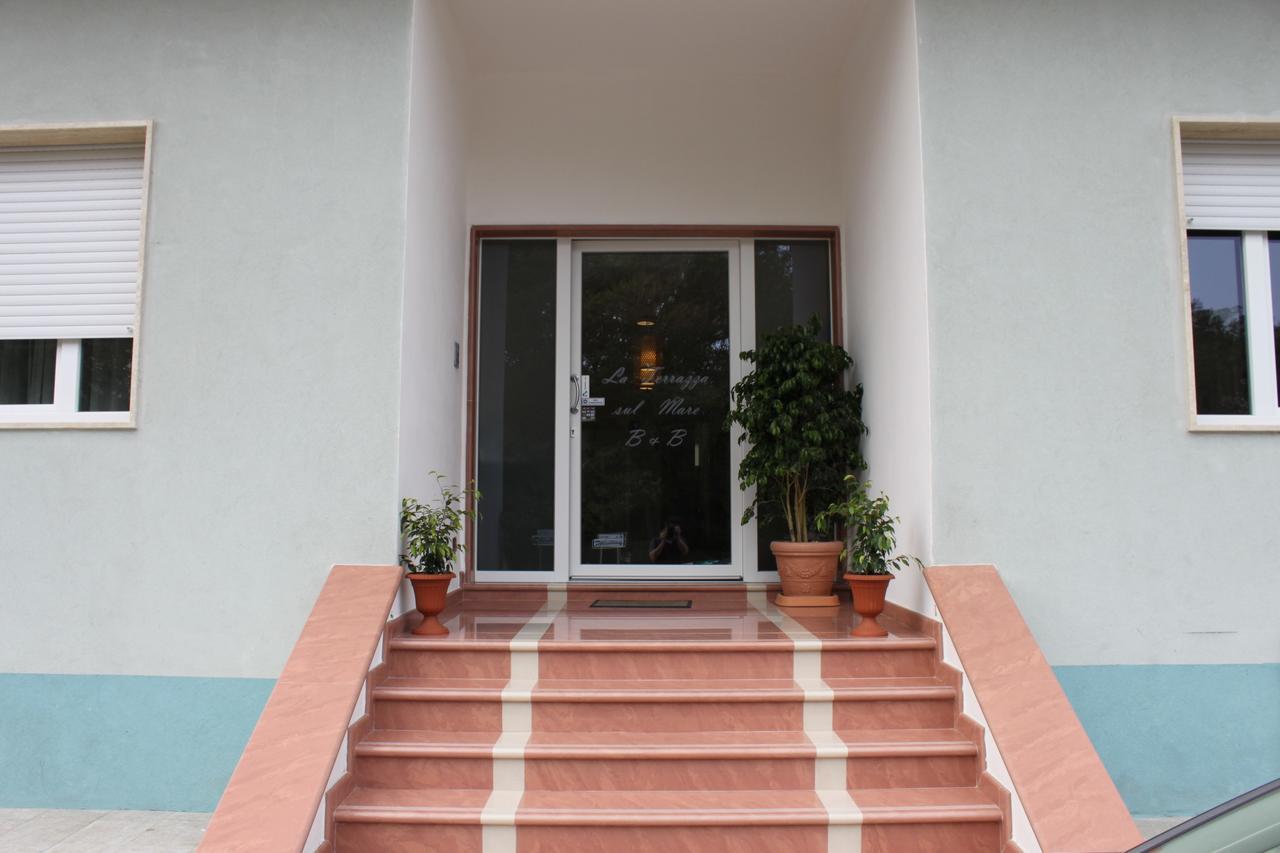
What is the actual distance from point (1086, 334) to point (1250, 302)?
970 millimetres

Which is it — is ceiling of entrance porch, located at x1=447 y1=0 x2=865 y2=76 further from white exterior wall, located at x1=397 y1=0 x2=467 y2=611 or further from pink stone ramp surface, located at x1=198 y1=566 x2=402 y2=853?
pink stone ramp surface, located at x1=198 y1=566 x2=402 y2=853

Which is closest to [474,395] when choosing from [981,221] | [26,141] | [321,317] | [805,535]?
[321,317]

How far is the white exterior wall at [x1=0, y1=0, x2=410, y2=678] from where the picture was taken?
4.04 meters

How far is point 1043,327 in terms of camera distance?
4.10 metres

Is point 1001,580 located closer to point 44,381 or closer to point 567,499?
point 567,499

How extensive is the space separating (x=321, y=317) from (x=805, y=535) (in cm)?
277

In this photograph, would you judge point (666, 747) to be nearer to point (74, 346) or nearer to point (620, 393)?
point (620, 393)

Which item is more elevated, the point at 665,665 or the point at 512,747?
the point at 665,665

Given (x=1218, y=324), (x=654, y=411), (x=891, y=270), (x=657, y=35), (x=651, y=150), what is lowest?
(x=654, y=411)

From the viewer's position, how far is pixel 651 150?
586cm

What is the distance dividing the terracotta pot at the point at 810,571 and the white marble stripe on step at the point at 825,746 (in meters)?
0.74

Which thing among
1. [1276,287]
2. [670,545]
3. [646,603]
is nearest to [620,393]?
[670,545]

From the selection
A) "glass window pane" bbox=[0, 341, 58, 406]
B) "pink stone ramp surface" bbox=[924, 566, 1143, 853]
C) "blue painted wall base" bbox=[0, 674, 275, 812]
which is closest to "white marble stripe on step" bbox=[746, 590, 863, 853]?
"pink stone ramp surface" bbox=[924, 566, 1143, 853]

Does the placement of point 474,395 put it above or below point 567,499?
above
